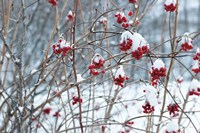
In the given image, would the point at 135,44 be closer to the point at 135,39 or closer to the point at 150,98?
the point at 135,39

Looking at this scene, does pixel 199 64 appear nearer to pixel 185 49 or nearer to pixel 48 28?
pixel 185 49

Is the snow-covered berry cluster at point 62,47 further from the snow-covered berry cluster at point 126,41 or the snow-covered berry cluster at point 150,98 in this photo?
the snow-covered berry cluster at point 150,98

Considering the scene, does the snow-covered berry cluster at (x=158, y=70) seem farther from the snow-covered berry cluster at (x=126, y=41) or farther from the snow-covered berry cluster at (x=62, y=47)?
the snow-covered berry cluster at (x=62, y=47)

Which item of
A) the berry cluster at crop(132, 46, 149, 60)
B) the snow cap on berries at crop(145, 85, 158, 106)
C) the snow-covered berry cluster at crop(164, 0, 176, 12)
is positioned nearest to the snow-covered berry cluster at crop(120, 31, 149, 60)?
the berry cluster at crop(132, 46, 149, 60)

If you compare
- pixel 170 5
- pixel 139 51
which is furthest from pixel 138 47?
pixel 170 5

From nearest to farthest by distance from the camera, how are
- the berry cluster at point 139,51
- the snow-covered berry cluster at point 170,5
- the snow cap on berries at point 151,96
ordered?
the berry cluster at point 139,51 → the snow cap on berries at point 151,96 → the snow-covered berry cluster at point 170,5

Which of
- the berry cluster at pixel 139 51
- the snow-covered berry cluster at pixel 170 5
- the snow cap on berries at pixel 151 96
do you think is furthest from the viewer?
the snow-covered berry cluster at pixel 170 5

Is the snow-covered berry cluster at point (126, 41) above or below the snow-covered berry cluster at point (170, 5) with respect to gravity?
below

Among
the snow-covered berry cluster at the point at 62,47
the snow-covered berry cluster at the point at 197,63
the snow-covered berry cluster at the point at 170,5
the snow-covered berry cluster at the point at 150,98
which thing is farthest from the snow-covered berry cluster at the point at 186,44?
the snow-covered berry cluster at the point at 62,47

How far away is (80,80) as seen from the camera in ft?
6.71

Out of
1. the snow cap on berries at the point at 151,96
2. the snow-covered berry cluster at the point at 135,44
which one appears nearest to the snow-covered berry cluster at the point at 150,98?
the snow cap on berries at the point at 151,96

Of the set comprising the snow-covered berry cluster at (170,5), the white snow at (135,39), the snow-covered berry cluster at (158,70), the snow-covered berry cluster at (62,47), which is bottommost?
the snow-covered berry cluster at (158,70)

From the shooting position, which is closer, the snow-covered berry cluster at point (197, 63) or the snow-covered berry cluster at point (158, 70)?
the snow-covered berry cluster at point (158, 70)

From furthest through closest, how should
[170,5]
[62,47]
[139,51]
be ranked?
[170,5]
[62,47]
[139,51]
